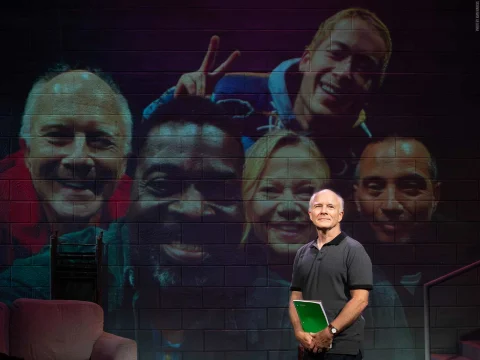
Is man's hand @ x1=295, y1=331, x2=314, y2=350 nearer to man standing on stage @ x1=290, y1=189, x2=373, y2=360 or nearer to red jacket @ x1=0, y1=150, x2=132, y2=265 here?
man standing on stage @ x1=290, y1=189, x2=373, y2=360

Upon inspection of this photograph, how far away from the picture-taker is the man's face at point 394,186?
20.4 ft

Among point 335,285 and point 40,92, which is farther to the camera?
point 40,92

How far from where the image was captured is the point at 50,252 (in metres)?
6.12

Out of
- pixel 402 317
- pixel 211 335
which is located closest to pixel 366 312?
pixel 402 317

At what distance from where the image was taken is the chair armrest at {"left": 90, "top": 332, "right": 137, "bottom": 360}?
15.6ft

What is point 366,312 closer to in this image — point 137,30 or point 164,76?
point 164,76

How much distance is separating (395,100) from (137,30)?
240 centimetres

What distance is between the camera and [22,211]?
6.17m

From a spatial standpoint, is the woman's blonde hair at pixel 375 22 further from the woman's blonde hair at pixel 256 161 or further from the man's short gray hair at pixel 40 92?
the man's short gray hair at pixel 40 92

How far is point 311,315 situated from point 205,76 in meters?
3.01

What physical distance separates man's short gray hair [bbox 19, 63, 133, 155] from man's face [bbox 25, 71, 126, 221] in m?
0.03

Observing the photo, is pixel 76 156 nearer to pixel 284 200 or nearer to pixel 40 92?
pixel 40 92

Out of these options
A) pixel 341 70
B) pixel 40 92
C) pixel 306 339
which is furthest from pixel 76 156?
pixel 306 339

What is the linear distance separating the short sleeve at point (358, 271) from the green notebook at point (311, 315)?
232 mm
